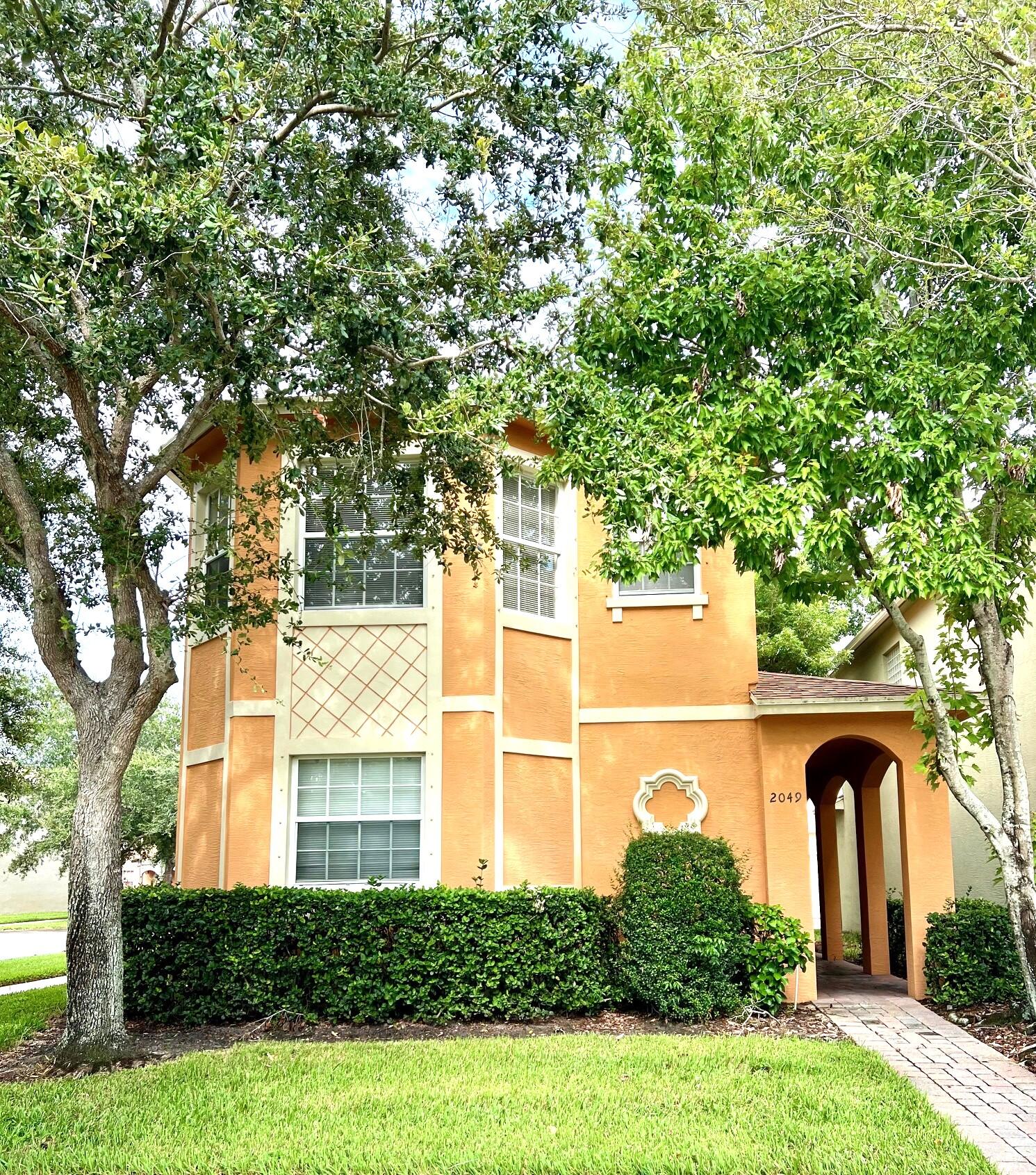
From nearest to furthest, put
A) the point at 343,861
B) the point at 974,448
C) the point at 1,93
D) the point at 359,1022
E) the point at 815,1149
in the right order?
the point at 815,1149 < the point at 974,448 < the point at 1,93 < the point at 359,1022 < the point at 343,861

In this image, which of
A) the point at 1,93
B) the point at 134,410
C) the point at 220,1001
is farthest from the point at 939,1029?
the point at 1,93

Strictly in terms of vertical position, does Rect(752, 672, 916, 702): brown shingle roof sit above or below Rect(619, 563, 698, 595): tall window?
below

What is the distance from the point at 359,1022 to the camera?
11.2 meters

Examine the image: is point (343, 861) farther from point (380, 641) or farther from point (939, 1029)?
point (939, 1029)

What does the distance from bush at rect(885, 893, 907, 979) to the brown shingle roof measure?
428 cm

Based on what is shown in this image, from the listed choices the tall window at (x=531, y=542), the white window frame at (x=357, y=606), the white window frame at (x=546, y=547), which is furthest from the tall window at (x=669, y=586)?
the white window frame at (x=357, y=606)

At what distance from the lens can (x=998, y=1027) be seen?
10938mm

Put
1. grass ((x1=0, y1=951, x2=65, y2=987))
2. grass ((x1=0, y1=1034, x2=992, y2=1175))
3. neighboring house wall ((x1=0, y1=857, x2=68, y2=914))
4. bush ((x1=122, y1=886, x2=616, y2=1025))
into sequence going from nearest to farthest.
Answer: grass ((x1=0, y1=1034, x2=992, y2=1175)) → bush ((x1=122, y1=886, x2=616, y2=1025)) → grass ((x1=0, y1=951, x2=65, y2=987)) → neighboring house wall ((x1=0, y1=857, x2=68, y2=914))

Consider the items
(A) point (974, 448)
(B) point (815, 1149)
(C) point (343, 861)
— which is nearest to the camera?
(B) point (815, 1149)

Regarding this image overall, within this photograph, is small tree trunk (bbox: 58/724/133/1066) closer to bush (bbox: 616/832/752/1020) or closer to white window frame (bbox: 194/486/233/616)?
white window frame (bbox: 194/486/233/616)

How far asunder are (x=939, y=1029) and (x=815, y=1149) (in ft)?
16.2

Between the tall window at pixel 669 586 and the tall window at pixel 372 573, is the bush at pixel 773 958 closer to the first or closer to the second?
the tall window at pixel 669 586

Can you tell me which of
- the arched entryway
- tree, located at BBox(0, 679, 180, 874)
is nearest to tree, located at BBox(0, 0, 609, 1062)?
the arched entryway

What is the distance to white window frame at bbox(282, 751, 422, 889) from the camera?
12391 mm
